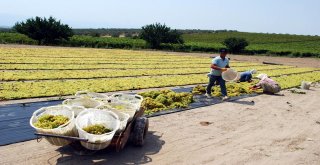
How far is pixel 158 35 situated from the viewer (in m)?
49.8

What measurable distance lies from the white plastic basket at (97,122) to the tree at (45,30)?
40893 mm

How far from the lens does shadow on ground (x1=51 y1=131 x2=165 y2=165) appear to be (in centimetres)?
550

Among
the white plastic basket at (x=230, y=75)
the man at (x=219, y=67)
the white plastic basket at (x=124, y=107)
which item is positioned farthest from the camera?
the white plastic basket at (x=230, y=75)

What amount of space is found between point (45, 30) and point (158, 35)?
589 inches

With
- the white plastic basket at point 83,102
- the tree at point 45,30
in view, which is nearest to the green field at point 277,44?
the tree at point 45,30

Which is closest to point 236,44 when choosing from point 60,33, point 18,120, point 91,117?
point 60,33

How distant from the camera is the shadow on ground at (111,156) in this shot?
5504 mm

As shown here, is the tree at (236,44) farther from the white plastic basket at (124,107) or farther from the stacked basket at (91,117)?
the white plastic basket at (124,107)

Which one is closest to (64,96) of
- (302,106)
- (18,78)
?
(18,78)

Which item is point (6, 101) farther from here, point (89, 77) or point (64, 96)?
point (89, 77)

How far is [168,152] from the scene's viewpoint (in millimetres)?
6195

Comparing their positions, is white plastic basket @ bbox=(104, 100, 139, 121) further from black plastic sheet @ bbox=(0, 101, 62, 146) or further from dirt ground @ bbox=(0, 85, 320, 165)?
black plastic sheet @ bbox=(0, 101, 62, 146)

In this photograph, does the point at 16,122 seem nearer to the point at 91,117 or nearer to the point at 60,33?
the point at 91,117

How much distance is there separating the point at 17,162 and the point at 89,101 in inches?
75.0
